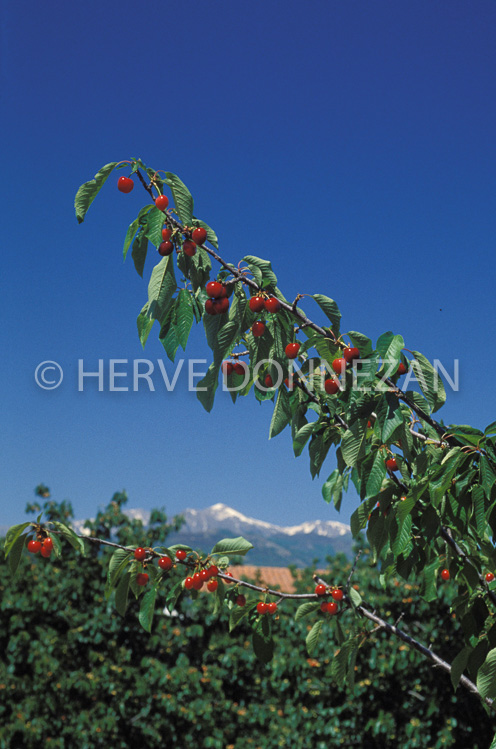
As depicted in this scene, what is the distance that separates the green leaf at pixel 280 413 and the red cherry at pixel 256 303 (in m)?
0.35

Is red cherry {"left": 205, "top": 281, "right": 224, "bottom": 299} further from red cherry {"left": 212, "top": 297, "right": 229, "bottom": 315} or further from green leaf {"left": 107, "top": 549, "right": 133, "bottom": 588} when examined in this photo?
green leaf {"left": 107, "top": 549, "right": 133, "bottom": 588}

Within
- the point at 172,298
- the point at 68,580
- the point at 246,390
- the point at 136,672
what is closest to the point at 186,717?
the point at 136,672

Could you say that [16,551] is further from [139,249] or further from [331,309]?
[331,309]

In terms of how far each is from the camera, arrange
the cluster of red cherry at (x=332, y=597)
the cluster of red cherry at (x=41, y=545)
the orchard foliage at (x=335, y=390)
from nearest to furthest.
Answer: the orchard foliage at (x=335, y=390) → the cluster of red cherry at (x=41, y=545) → the cluster of red cherry at (x=332, y=597)

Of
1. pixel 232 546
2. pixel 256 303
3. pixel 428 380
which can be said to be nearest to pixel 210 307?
pixel 256 303

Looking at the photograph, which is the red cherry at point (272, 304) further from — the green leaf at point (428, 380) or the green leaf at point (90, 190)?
the green leaf at point (90, 190)

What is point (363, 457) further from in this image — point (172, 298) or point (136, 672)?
point (136, 672)

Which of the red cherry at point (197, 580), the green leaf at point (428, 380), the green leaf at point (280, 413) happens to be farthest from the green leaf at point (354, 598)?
the green leaf at point (428, 380)

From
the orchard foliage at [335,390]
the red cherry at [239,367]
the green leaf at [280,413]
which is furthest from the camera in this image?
the red cherry at [239,367]

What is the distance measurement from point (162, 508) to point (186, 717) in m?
2.07

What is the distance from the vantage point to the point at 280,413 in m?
2.00

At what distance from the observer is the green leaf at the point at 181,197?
5.70 ft

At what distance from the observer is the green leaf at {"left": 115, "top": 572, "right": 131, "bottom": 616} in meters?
2.19

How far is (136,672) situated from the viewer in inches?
231
